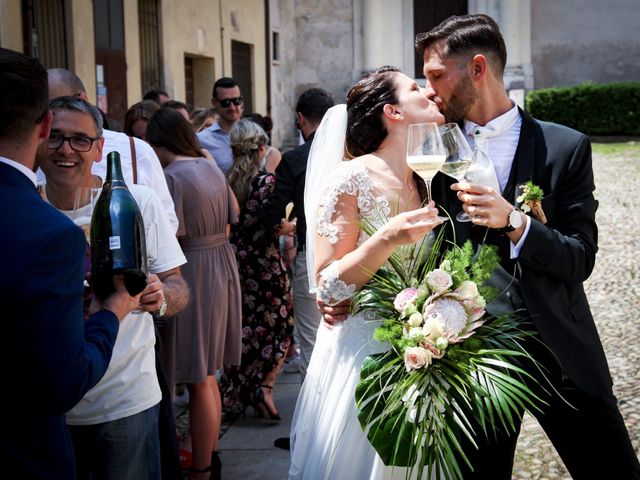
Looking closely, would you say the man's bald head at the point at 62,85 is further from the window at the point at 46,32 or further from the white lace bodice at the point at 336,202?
the window at the point at 46,32

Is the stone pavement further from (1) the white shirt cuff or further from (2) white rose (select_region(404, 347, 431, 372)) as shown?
(2) white rose (select_region(404, 347, 431, 372))

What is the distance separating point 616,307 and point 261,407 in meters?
3.78

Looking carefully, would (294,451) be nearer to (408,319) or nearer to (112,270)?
(408,319)

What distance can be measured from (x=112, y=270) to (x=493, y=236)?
150cm

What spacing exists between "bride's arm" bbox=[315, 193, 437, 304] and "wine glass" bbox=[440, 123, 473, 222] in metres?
0.18

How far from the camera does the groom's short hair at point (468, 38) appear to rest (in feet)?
10.8

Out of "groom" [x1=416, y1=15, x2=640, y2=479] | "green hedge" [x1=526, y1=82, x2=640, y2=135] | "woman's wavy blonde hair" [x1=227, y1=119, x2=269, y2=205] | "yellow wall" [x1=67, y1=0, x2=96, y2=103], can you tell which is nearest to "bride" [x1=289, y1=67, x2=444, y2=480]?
"groom" [x1=416, y1=15, x2=640, y2=479]

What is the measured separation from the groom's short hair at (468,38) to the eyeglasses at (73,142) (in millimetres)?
1326

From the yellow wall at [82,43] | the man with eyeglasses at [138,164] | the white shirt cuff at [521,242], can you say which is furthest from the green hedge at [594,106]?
the white shirt cuff at [521,242]

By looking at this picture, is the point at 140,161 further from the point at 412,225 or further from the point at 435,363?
the point at 435,363

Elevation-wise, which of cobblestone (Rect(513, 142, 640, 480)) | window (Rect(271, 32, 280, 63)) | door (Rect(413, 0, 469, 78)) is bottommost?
cobblestone (Rect(513, 142, 640, 480))

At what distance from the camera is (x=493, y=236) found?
3.31 metres

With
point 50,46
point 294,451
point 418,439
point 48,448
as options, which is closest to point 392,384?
point 418,439

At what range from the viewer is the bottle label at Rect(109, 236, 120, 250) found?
2.48 m
